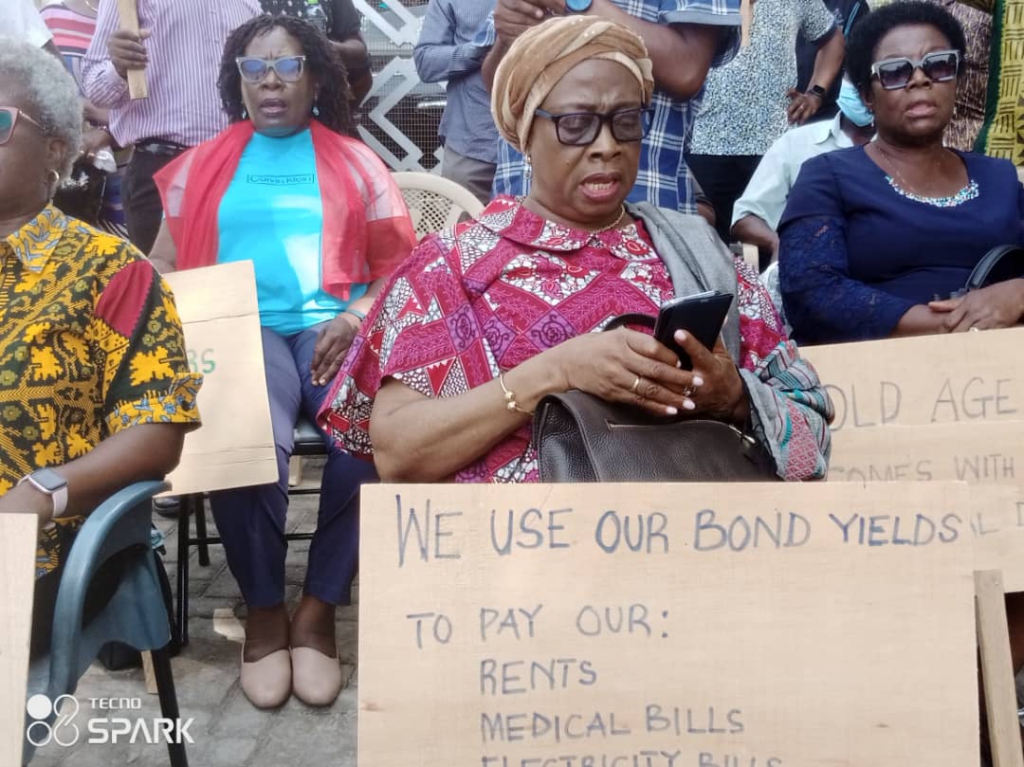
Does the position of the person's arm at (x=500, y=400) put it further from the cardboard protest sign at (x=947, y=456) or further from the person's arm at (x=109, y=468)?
the cardboard protest sign at (x=947, y=456)

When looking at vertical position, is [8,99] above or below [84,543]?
above

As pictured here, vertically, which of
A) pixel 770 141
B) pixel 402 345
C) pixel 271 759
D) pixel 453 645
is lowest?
pixel 271 759

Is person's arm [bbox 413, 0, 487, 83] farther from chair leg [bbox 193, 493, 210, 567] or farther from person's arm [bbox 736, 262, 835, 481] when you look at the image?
person's arm [bbox 736, 262, 835, 481]

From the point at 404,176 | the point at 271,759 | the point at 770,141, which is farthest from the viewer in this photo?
the point at 770,141

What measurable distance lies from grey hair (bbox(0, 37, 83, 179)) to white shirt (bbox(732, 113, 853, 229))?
2688 mm

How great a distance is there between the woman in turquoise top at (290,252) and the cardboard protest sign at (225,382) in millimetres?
172

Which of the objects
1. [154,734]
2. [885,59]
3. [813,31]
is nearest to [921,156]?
[885,59]

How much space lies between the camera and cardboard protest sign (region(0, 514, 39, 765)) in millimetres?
1614

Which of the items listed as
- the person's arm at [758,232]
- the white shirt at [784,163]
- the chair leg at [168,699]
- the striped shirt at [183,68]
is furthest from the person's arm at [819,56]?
the chair leg at [168,699]

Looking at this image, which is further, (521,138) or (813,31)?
(813,31)

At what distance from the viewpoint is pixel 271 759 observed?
2.68 metres

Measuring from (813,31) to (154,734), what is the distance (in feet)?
13.3

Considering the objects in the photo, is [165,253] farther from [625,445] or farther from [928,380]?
[928,380]

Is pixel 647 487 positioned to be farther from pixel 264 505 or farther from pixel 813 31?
pixel 813 31
